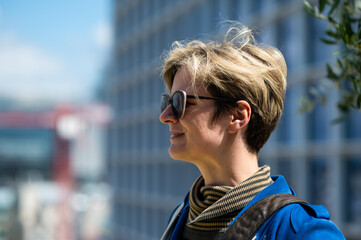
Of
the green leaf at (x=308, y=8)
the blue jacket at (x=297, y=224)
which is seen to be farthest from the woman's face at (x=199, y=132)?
the green leaf at (x=308, y=8)

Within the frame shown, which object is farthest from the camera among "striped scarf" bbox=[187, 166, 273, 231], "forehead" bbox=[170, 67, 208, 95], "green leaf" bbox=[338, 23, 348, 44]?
"green leaf" bbox=[338, 23, 348, 44]

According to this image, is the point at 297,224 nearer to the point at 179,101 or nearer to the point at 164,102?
the point at 179,101

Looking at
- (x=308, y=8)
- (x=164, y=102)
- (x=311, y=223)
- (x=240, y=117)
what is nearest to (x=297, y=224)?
(x=311, y=223)

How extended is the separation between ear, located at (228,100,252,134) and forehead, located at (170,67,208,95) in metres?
0.12

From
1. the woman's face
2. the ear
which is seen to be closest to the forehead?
the woman's face

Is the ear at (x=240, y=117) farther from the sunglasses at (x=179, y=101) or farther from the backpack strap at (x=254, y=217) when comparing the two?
the backpack strap at (x=254, y=217)

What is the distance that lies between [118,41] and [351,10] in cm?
3192

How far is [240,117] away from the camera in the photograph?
180cm

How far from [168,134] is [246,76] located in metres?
23.2

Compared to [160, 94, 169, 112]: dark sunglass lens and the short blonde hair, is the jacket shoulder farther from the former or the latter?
[160, 94, 169, 112]: dark sunglass lens

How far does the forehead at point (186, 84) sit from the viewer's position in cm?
181

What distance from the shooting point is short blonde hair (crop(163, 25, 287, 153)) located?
1.76m

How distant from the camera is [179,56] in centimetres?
192

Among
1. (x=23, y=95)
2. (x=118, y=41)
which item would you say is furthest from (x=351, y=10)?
(x=23, y=95)
